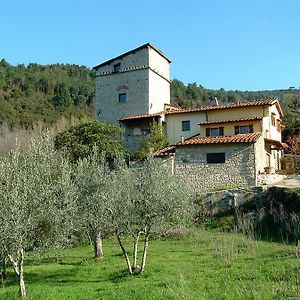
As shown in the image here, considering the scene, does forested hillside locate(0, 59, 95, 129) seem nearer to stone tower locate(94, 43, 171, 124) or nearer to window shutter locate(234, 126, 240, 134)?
stone tower locate(94, 43, 171, 124)

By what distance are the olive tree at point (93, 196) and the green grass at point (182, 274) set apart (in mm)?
→ 1681

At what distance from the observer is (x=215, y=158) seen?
96.7 ft

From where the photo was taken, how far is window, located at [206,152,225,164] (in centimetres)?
2920

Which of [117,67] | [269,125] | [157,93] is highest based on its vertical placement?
[117,67]

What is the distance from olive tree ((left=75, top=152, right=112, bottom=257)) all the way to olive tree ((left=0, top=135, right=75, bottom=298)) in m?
1.14

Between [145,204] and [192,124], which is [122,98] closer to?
[192,124]

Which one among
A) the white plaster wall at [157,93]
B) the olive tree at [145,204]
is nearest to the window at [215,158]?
the olive tree at [145,204]

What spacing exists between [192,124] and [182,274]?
23.3m

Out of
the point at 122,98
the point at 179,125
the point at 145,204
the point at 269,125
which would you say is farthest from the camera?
the point at 122,98

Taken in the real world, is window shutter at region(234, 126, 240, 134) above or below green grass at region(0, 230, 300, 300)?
above

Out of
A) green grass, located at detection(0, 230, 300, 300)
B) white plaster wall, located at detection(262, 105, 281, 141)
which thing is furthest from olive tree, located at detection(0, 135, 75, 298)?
white plaster wall, located at detection(262, 105, 281, 141)

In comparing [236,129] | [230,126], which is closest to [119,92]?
[230,126]

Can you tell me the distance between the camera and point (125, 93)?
140ft

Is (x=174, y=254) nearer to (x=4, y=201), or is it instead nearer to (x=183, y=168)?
(x=4, y=201)
